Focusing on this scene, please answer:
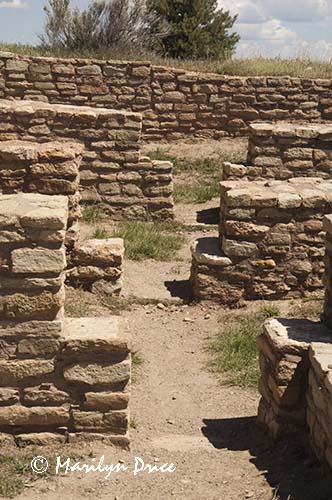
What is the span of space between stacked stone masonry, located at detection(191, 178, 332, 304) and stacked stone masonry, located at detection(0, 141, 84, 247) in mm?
1590

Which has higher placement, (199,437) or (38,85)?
(38,85)

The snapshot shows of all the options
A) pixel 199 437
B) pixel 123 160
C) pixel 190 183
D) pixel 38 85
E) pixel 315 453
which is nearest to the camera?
pixel 315 453

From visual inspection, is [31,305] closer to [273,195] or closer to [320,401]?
[320,401]

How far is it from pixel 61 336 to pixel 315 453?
1584 millimetres

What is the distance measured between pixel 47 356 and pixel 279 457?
4.85 feet

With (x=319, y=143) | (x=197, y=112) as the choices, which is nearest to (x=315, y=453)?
(x=319, y=143)

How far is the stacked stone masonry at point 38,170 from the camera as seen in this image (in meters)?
7.20

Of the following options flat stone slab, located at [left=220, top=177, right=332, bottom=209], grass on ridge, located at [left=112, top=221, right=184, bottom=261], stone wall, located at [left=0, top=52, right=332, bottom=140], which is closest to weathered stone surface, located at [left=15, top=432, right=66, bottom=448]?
flat stone slab, located at [left=220, top=177, right=332, bottom=209]

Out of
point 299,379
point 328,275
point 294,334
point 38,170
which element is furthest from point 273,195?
point 299,379

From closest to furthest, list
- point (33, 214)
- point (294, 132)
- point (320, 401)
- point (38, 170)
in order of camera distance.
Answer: point (320, 401) → point (33, 214) → point (38, 170) → point (294, 132)

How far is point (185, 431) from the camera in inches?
215

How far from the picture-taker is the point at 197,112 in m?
14.1

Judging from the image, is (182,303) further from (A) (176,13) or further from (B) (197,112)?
(A) (176,13)

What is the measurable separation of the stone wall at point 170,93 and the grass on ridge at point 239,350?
7.00 metres
